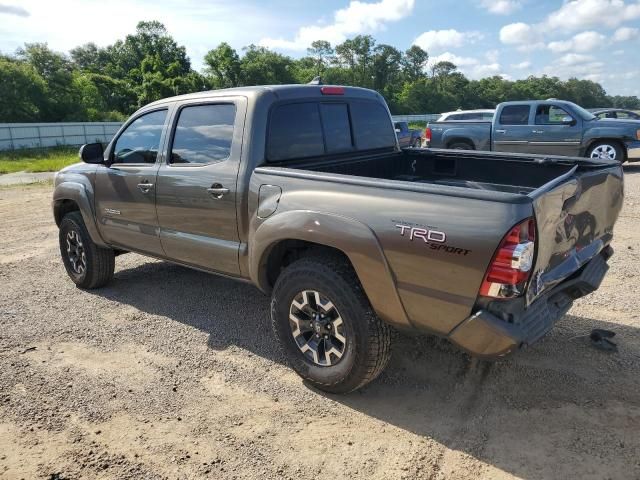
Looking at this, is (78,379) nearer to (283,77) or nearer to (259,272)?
(259,272)

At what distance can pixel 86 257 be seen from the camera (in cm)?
527

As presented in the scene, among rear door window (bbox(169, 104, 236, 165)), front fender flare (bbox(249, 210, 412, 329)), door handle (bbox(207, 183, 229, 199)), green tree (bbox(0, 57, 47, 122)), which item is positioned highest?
green tree (bbox(0, 57, 47, 122))

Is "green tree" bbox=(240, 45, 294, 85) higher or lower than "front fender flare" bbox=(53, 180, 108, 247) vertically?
higher

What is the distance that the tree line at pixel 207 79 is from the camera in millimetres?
42844

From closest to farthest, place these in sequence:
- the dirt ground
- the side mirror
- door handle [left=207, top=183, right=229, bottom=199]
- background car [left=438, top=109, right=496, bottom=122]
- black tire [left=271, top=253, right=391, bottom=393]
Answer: the dirt ground
black tire [left=271, top=253, right=391, bottom=393]
door handle [left=207, top=183, right=229, bottom=199]
the side mirror
background car [left=438, top=109, right=496, bottom=122]

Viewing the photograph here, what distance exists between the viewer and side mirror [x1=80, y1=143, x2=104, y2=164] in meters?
4.66

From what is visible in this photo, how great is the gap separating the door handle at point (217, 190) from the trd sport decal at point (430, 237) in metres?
1.48

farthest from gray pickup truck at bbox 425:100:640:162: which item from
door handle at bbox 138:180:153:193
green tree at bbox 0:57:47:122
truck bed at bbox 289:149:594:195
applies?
green tree at bbox 0:57:47:122

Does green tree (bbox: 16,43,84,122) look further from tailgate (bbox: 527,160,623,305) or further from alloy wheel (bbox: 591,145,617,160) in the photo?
tailgate (bbox: 527,160,623,305)

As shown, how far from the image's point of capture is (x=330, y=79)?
85.1 m

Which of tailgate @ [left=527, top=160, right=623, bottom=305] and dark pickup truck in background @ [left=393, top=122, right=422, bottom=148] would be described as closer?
tailgate @ [left=527, top=160, right=623, bottom=305]

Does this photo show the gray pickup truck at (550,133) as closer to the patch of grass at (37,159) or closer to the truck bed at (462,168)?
the truck bed at (462,168)

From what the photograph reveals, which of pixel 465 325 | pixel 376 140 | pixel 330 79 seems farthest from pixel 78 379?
pixel 330 79

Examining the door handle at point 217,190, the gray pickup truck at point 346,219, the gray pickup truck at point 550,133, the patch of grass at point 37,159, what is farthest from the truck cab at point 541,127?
the patch of grass at point 37,159
